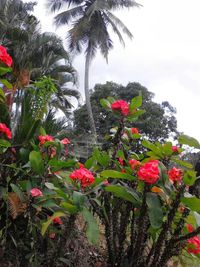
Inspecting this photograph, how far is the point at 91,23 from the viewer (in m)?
22.3

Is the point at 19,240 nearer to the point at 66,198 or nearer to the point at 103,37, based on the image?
the point at 66,198

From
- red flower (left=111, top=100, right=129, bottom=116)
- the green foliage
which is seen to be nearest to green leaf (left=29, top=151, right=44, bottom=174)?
red flower (left=111, top=100, right=129, bottom=116)

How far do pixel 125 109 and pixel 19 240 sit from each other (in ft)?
3.40

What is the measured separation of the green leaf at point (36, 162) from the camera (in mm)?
2254

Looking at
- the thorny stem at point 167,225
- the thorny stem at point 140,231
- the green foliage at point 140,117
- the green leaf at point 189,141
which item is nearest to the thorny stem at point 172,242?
the thorny stem at point 167,225

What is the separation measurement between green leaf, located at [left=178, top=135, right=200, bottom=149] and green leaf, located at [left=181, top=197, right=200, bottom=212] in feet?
1.22

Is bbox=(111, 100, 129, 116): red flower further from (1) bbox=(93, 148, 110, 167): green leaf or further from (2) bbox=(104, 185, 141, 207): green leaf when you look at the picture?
(2) bbox=(104, 185, 141, 207): green leaf

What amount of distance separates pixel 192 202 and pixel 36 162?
90 cm

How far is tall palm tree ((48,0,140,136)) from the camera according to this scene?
21.8 meters

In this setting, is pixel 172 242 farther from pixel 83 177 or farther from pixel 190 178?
pixel 83 177

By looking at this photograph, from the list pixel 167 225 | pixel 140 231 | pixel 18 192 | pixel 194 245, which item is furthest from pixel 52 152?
pixel 194 245

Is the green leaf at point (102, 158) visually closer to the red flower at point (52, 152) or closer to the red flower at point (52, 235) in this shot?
the red flower at point (52, 152)

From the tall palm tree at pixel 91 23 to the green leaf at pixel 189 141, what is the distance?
1948cm

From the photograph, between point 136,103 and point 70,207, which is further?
point 136,103
